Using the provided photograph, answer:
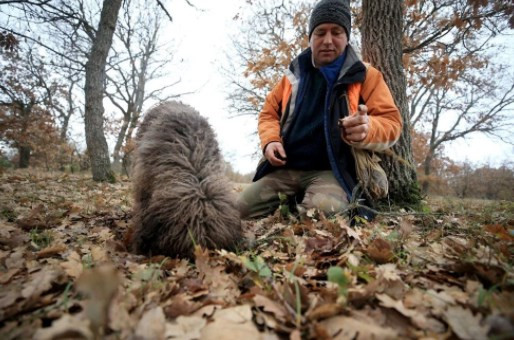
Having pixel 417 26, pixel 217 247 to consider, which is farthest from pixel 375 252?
pixel 417 26

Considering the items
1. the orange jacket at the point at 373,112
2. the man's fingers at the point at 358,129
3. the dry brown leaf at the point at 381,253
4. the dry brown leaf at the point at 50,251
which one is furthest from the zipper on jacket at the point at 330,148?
the dry brown leaf at the point at 50,251

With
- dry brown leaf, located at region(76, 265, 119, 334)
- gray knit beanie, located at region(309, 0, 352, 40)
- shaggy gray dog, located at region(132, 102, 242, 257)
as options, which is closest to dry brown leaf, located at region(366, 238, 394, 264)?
shaggy gray dog, located at region(132, 102, 242, 257)

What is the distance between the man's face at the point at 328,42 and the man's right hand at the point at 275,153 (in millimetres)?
1099

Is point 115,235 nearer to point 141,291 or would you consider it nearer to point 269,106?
point 141,291

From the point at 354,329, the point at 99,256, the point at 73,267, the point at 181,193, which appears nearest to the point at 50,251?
the point at 99,256

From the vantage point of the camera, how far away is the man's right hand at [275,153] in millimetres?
3500

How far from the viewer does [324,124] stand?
10.8 feet

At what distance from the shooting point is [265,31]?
13.6 m

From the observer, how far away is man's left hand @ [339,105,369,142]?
9.01 ft

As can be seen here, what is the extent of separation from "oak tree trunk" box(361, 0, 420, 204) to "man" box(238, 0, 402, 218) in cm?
83

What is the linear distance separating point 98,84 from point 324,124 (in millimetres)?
6199

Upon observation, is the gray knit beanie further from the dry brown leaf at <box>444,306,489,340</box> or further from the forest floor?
the dry brown leaf at <box>444,306,489,340</box>

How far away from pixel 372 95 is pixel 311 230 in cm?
178

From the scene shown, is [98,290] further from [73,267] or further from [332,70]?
[332,70]
